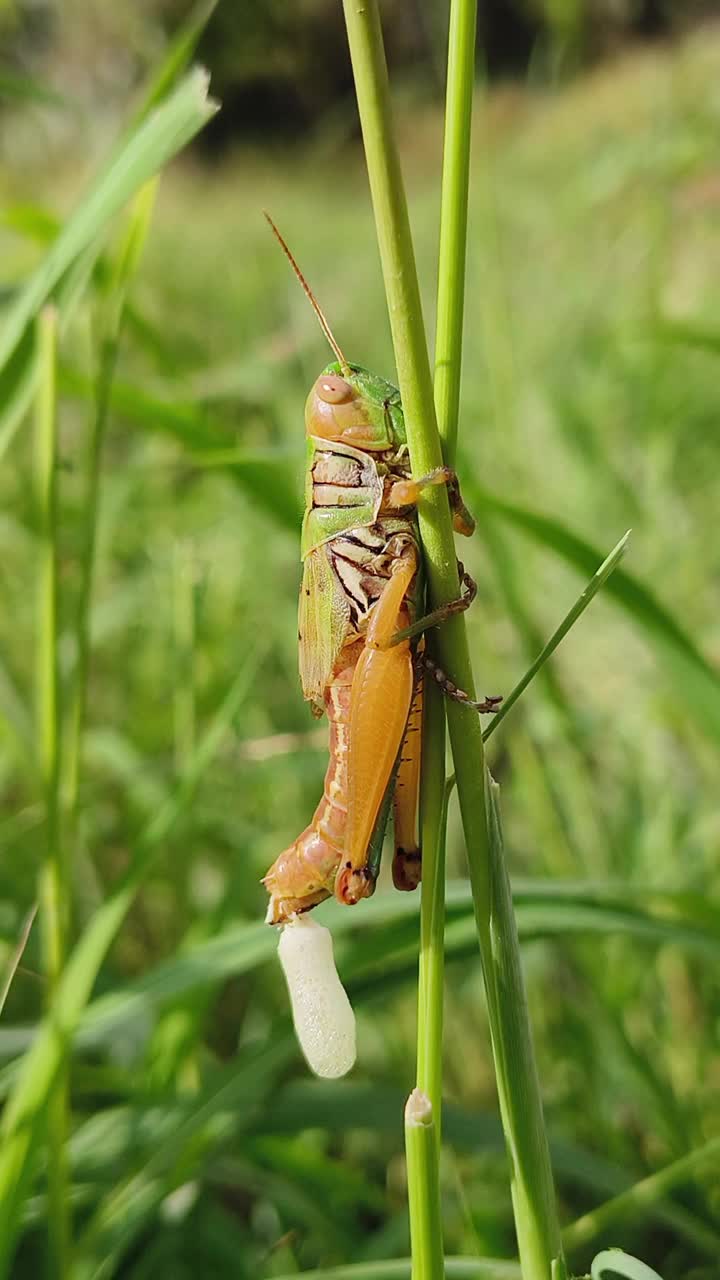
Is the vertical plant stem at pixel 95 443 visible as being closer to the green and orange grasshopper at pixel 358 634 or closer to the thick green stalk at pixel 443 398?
the green and orange grasshopper at pixel 358 634

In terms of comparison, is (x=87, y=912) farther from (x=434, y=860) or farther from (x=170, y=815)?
(x=434, y=860)

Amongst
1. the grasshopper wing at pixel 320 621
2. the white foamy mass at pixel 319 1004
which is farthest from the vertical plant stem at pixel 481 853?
the grasshopper wing at pixel 320 621

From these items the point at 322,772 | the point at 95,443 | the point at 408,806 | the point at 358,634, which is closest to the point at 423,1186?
the point at 408,806

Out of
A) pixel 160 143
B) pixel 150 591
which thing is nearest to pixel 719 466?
pixel 150 591

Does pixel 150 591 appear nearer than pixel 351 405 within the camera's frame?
No

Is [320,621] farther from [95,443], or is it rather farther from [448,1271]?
[448,1271]

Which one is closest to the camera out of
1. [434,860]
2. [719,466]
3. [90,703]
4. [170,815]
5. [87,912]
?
[434,860]
